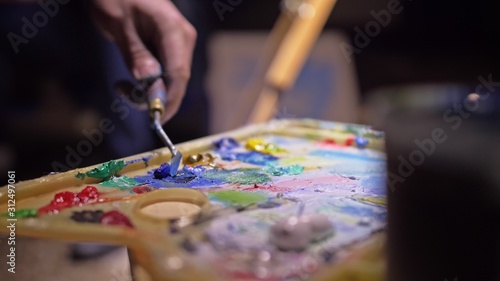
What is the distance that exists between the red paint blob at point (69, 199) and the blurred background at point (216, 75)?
408 millimetres

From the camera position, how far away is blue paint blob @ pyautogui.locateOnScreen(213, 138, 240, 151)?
149 cm

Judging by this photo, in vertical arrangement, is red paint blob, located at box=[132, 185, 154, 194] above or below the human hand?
below

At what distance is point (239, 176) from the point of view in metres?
1.18

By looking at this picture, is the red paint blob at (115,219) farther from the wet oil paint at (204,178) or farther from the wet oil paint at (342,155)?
the wet oil paint at (342,155)

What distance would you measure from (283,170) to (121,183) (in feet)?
1.37

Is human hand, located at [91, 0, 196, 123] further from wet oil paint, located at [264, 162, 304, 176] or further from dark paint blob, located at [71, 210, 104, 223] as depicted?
dark paint blob, located at [71, 210, 104, 223]

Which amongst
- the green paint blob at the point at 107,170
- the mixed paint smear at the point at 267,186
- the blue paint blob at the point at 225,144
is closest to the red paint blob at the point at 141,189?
the mixed paint smear at the point at 267,186

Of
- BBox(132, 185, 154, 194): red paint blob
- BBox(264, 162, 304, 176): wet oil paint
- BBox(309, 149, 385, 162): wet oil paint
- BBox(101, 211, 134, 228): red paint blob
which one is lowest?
BBox(101, 211, 134, 228): red paint blob

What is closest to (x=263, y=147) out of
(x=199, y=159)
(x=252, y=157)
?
(x=252, y=157)

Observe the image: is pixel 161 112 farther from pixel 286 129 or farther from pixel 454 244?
pixel 454 244

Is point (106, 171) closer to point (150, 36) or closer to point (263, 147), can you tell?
point (263, 147)

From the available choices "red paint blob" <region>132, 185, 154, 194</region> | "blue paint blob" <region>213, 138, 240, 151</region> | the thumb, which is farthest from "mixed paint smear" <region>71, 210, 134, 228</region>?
the thumb

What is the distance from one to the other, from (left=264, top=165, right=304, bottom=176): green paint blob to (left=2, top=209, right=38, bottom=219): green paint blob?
0.57m

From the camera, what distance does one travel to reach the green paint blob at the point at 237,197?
38.0 inches
